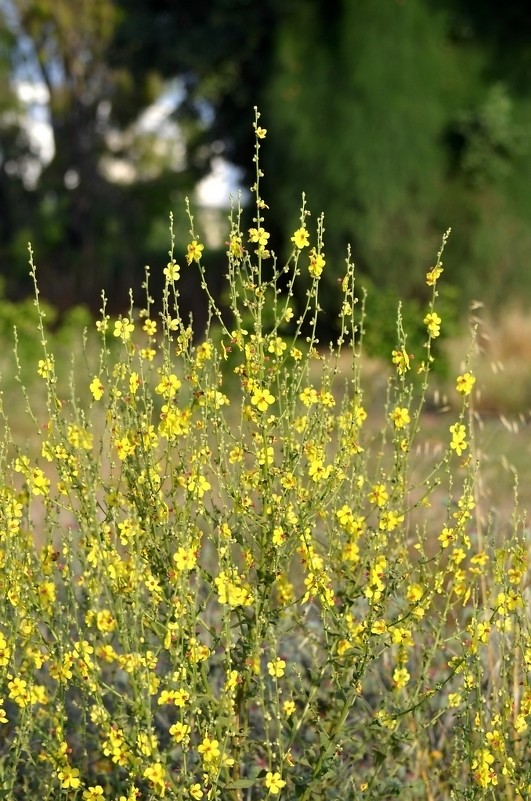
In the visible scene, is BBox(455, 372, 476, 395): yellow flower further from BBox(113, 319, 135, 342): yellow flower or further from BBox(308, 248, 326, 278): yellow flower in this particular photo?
BBox(113, 319, 135, 342): yellow flower

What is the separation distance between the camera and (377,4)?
13508 millimetres

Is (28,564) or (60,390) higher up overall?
(60,390)

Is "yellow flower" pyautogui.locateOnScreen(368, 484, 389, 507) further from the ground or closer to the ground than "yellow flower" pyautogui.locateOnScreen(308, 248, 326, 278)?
closer to the ground

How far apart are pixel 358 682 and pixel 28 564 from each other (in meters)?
0.83

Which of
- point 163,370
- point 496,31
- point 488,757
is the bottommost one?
point 488,757

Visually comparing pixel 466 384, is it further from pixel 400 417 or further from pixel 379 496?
pixel 379 496

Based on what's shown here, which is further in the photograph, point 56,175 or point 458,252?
point 56,175

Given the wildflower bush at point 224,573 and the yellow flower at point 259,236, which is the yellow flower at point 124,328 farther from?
the yellow flower at point 259,236

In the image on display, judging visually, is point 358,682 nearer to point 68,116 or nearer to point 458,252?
point 458,252

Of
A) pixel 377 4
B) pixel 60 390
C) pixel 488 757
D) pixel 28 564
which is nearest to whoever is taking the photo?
pixel 488 757

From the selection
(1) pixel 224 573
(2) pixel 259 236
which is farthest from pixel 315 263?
(1) pixel 224 573

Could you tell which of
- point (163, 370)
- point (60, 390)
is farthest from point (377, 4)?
point (163, 370)

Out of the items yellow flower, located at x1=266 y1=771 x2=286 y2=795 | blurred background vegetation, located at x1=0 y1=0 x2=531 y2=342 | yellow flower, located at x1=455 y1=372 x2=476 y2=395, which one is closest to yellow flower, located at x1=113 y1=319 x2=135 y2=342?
yellow flower, located at x1=455 y1=372 x2=476 y2=395

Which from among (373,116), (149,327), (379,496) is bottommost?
(379,496)
